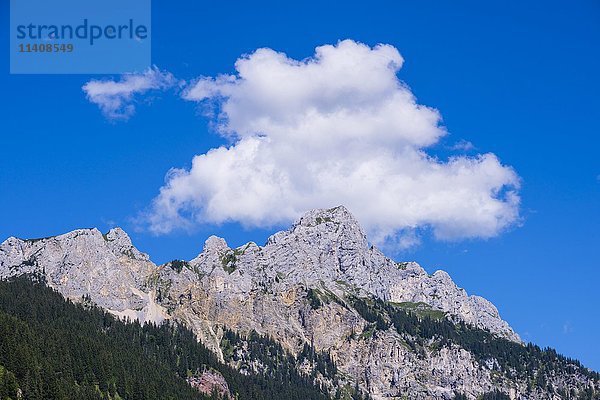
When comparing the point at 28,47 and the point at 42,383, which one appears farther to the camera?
the point at 42,383

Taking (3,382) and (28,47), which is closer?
(28,47)

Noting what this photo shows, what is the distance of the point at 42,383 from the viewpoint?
196750mm

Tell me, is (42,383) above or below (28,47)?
below

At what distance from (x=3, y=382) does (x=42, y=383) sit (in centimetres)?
1185

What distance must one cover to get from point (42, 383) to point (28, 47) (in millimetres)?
97452

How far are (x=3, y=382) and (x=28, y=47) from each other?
8996 centimetres

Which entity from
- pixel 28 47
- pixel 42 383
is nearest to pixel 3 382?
pixel 42 383

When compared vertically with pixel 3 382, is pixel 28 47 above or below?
above

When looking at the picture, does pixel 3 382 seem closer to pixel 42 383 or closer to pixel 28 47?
pixel 42 383

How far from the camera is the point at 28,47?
127 m

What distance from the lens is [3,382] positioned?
186 meters
